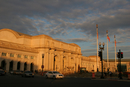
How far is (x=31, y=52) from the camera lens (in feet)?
252

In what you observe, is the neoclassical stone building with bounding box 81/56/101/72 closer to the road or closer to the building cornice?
the building cornice

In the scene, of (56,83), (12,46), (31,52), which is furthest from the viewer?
(31,52)

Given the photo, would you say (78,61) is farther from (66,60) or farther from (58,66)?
(58,66)

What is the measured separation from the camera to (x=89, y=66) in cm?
14750

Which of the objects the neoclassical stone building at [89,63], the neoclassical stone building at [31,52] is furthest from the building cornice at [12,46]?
the neoclassical stone building at [89,63]

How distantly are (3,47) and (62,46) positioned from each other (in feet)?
134

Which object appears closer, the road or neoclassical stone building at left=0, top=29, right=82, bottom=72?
the road

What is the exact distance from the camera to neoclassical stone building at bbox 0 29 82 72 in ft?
213

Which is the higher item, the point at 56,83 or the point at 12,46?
the point at 12,46

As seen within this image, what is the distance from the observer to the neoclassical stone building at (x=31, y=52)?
6481 centimetres

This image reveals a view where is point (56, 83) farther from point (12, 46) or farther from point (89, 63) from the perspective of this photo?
point (89, 63)

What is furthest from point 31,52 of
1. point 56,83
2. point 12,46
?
point 56,83

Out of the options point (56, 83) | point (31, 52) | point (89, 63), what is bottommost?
point (89, 63)

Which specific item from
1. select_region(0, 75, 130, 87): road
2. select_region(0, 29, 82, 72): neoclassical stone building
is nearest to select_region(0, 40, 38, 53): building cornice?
select_region(0, 29, 82, 72): neoclassical stone building
